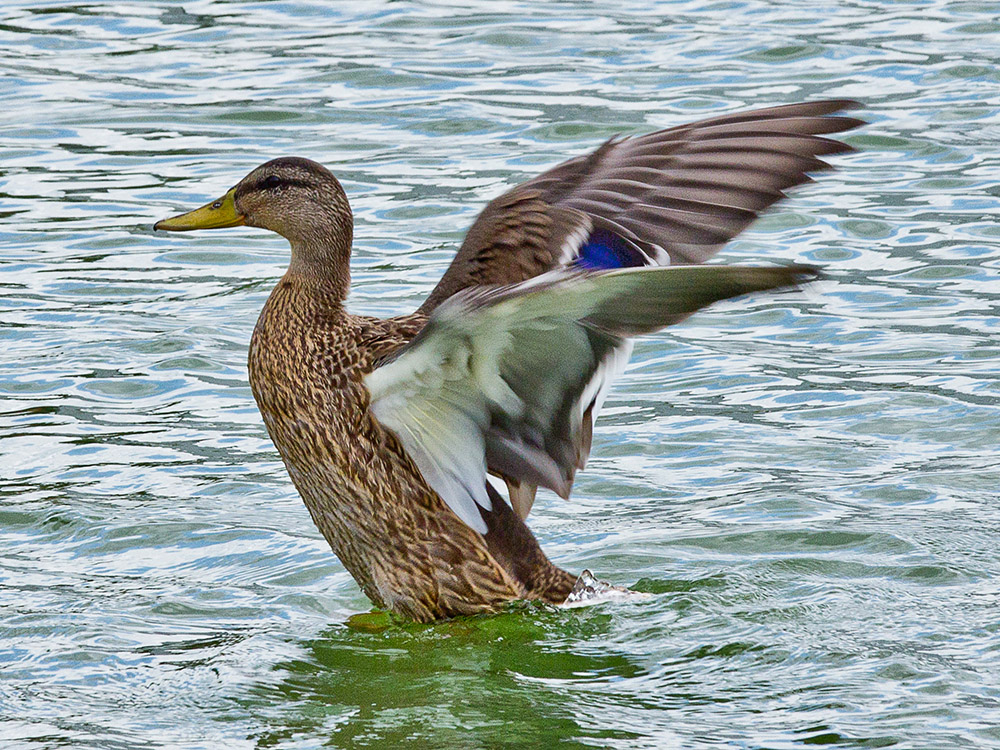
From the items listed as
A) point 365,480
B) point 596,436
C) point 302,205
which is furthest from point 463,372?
point 596,436

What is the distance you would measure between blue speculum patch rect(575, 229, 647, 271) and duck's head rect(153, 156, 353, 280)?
0.88 metres

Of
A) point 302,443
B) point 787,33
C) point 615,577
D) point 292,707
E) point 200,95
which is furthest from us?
point 787,33

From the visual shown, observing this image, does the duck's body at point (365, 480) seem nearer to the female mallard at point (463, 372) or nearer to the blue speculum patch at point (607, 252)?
the female mallard at point (463, 372)

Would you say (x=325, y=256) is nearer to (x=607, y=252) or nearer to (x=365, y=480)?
(x=365, y=480)

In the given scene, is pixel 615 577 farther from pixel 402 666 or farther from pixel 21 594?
pixel 21 594

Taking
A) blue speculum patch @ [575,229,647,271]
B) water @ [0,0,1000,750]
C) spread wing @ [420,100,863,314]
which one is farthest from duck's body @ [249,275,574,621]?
blue speculum patch @ [575,229,647,271]

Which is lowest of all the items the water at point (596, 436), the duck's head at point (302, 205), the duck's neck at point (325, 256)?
the water at point (596, 436)

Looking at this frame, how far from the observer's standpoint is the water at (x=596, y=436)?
5.66m

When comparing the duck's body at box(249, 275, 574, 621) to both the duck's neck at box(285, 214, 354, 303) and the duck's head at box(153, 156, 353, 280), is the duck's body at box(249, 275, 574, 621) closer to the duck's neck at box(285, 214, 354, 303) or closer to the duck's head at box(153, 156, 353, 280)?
the duck's neck at box(285, 214, 354, 303)

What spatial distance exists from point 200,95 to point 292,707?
24.6 feet

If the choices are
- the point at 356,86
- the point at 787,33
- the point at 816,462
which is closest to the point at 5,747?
the point at 816,462

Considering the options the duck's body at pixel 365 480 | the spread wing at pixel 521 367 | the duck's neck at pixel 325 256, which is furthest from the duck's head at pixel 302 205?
the spread wing at pixel 521 367

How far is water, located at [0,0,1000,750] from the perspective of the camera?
5.66 m

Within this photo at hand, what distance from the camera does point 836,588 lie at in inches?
251
